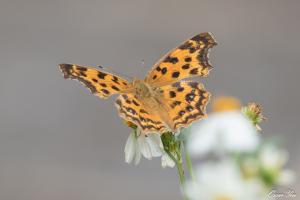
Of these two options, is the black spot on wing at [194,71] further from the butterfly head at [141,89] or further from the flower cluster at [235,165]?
the flower cluster at [235,165]

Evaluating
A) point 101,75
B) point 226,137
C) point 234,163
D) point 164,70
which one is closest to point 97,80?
point 101,75

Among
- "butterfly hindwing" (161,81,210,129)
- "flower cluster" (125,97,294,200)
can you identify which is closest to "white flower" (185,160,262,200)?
"flower cluster" (125,97,294,200)

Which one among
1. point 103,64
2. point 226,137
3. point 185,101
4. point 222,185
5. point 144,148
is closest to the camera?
point 222,185

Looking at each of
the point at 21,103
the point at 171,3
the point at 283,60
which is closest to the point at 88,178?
the point at 21,103

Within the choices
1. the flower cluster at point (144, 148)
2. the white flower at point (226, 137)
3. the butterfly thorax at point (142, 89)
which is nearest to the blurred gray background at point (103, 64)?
the butterfly thorax at point (142, 89)

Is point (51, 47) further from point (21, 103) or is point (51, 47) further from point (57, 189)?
point (57, 189)

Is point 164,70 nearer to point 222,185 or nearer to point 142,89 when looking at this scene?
point 142,89
